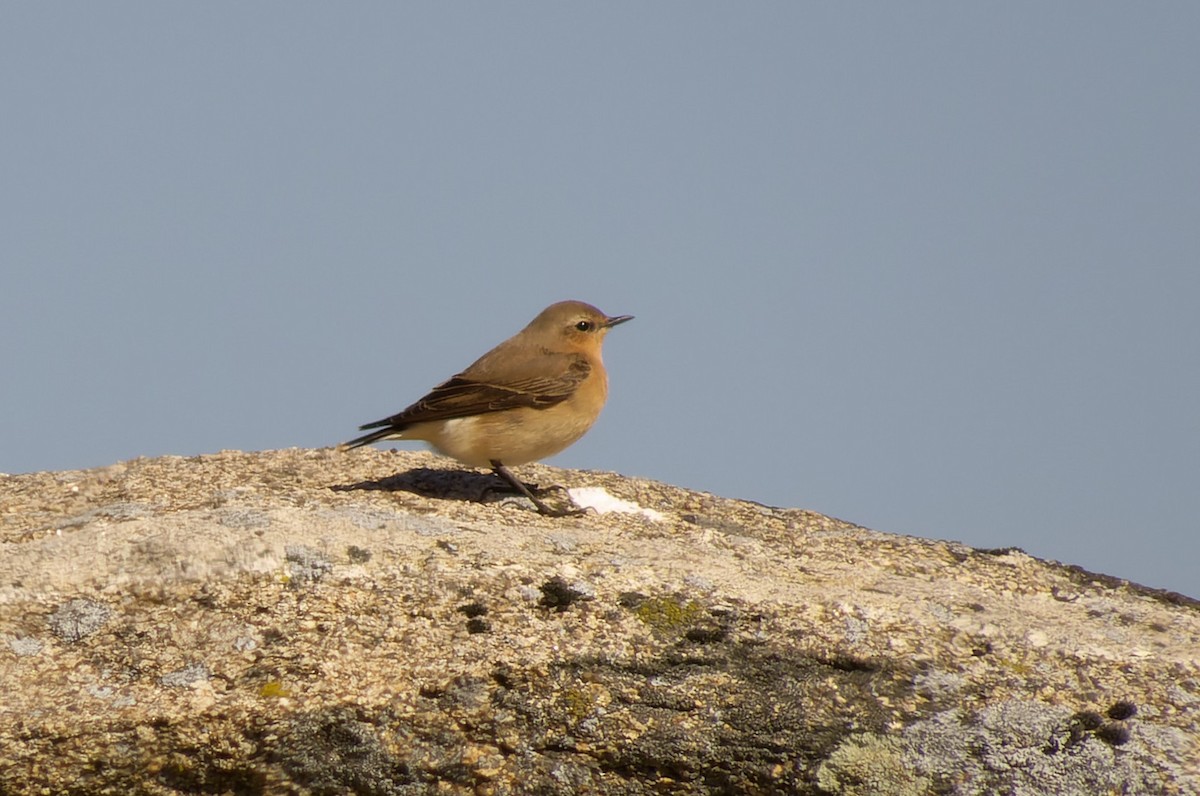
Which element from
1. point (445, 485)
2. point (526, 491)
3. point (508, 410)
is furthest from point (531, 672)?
Result: point (508, 410)

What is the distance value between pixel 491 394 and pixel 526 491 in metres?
1.04

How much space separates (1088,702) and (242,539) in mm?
3559

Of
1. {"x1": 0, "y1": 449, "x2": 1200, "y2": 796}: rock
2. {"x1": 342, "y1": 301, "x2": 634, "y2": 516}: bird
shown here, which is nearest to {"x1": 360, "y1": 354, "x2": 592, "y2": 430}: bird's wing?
{"x1": 342, "y1": 301, "x2": 634, "y2": 516}: bird

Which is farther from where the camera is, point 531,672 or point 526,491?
point 526,491

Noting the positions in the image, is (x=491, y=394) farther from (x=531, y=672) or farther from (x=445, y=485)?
(x=531, y=672)

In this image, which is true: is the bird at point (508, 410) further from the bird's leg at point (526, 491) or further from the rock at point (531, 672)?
the rock at point (531, 672)

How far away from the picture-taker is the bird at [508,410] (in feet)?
27.8

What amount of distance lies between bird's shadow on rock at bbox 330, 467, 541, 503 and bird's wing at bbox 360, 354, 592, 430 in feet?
1.17

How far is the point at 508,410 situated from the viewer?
28.3 feet

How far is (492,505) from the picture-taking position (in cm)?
732

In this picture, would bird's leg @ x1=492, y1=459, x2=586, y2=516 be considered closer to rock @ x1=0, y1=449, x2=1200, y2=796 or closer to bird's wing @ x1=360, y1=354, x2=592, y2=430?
bird's wing @ x1=360, y1=354, x2=592, y2=430

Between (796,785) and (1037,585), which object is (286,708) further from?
(1037,585)

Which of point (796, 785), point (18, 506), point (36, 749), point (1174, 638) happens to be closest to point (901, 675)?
point (796, 785)

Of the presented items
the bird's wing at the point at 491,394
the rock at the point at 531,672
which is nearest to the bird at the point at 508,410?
the bird's wing at the point at 491,394
